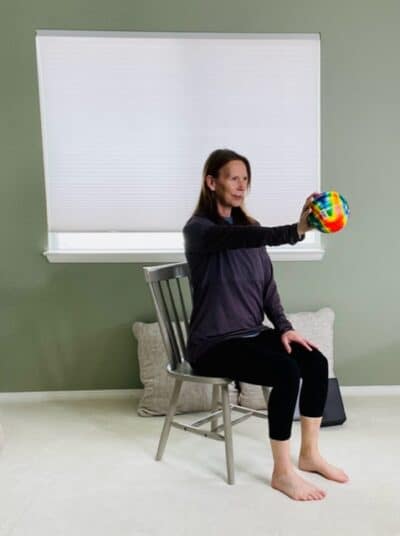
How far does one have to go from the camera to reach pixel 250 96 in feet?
9.48

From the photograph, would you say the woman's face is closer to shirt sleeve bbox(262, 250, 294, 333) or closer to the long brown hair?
the long brown hair

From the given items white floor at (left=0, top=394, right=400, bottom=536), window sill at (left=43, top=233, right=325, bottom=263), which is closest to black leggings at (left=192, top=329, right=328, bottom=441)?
white floor at (left=0, top=394, right=400, bottom=536)

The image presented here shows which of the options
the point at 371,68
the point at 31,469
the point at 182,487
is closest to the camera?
the point at 182,487

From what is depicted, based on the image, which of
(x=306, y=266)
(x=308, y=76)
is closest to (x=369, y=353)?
(x=306, y=266)

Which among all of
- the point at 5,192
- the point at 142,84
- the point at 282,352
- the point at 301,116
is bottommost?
the point at 282,352

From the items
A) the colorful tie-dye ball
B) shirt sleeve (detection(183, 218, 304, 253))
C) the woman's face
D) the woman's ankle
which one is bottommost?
the woman's ankle

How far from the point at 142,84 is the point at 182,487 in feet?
6.38

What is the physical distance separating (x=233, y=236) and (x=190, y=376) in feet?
1.87

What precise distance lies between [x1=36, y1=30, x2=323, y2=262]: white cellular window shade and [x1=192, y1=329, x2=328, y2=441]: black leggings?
87 centimetres

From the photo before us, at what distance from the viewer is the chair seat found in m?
2.13

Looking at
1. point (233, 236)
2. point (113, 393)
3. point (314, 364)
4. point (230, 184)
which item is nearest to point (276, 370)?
point (314, 364)

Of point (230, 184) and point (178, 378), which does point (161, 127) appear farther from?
point (178, 378)

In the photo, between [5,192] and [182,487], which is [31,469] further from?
[5,192]

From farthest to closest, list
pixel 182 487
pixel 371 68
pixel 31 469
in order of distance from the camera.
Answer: pixel 371 68 < pixel 31 469 < pixel 182 487
